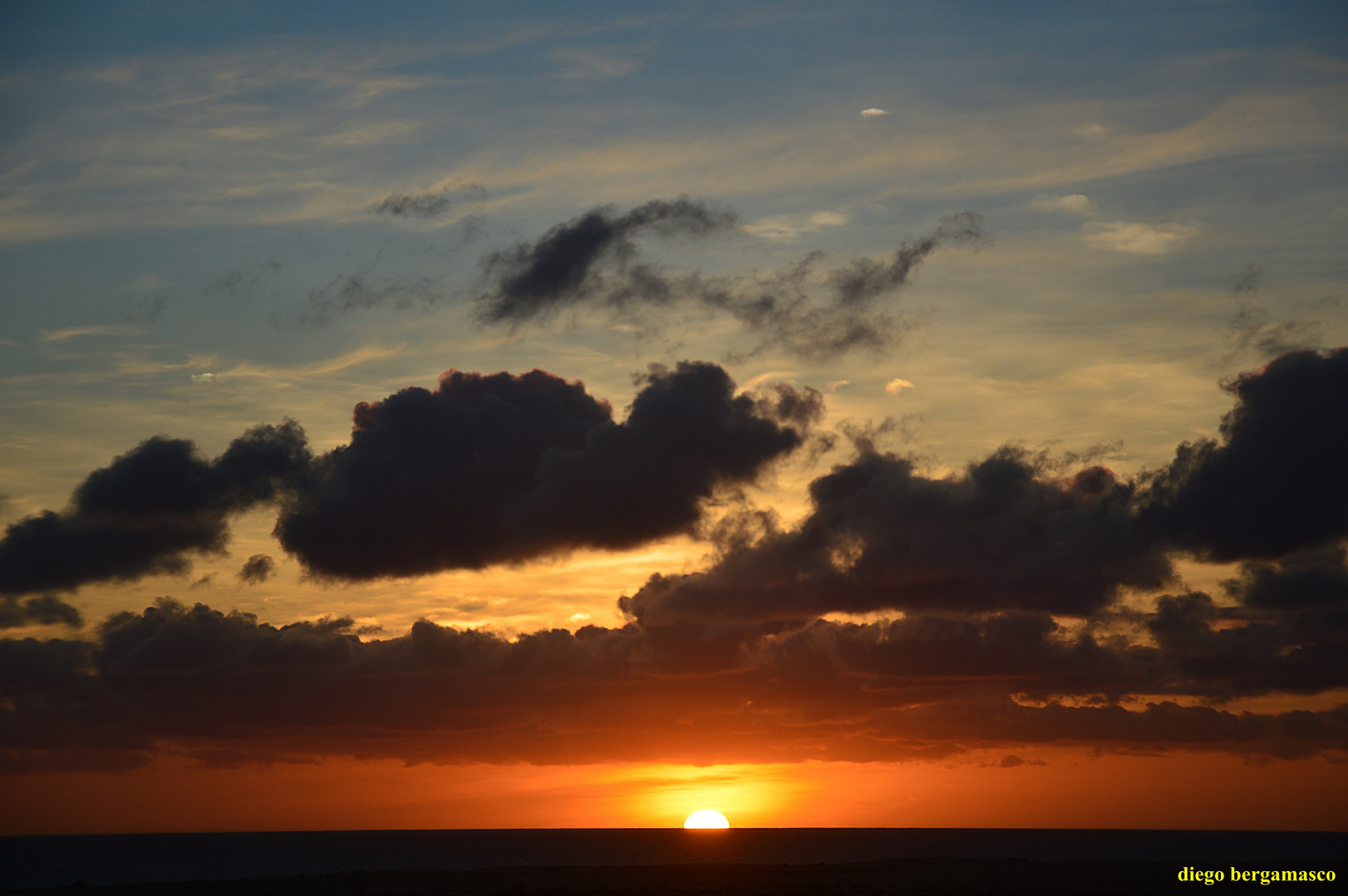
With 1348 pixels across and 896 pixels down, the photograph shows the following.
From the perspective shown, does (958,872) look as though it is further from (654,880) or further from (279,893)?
(279,893)

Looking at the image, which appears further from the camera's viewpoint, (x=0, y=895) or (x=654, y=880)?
(x=0, y=895)

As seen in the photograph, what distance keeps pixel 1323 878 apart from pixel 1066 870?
29558 millimetres

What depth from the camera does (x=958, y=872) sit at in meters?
110

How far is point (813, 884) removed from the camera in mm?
100062

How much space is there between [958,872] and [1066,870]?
1334 cm

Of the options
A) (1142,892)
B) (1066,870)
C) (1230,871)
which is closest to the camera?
(1142,892)

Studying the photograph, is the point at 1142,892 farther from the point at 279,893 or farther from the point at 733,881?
the point at 279,893

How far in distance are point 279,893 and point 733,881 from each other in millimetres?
41185

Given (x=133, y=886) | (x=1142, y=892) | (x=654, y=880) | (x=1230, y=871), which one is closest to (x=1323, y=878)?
(x=1230, y=871)

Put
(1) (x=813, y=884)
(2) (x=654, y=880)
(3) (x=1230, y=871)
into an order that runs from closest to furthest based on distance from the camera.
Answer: (1) (x=813, y=884)
(2) (x=654, y=880)
(3) (x=1230, y=871)

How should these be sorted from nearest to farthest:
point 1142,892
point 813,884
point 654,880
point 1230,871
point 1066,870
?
point 1142,892 < point 813,884 < point 654,880 < point 1066,870 < point 1230,871

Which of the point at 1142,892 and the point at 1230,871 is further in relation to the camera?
the point at 1230,871

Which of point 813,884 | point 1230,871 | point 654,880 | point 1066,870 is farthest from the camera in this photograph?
point 1230,871

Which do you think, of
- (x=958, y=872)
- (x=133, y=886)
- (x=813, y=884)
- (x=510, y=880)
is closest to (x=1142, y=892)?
(x=958, y=872)
